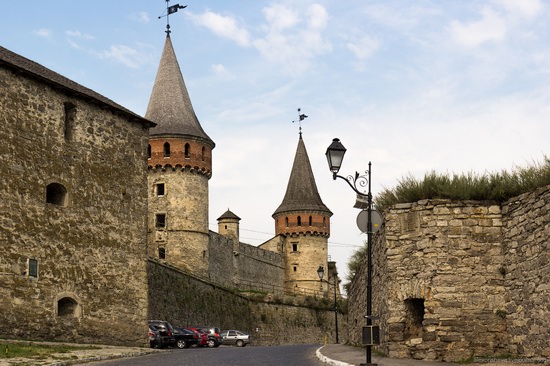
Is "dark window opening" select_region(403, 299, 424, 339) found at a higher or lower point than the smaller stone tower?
lower

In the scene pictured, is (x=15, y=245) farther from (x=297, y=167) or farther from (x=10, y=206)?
(x=297, y=167)

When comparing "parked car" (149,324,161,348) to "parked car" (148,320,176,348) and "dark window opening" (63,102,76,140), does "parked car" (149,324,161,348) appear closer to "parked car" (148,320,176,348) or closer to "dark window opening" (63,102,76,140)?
"parked car" (148,320,176,348)

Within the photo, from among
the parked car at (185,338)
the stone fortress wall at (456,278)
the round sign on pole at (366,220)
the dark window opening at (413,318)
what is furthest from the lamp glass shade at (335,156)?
the parked car at (185,338)

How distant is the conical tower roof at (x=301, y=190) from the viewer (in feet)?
243

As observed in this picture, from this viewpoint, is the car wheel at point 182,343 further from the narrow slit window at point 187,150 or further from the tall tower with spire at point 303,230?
the tall tower with spire at point 303,230

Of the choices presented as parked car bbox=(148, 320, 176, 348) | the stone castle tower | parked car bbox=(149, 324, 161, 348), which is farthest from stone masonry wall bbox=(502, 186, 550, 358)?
the stone castle tower

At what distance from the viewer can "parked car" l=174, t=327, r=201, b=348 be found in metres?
30.6

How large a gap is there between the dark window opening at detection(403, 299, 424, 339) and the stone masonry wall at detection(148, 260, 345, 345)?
23.0 meters

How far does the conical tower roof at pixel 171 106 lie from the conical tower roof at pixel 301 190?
821 inches

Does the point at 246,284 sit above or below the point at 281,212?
below

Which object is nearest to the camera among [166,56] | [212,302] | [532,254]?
[532,254]

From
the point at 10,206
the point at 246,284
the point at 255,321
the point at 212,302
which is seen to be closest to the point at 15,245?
the point at 10,206

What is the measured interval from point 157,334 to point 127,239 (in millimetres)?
4135

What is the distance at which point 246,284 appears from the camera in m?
62.0
